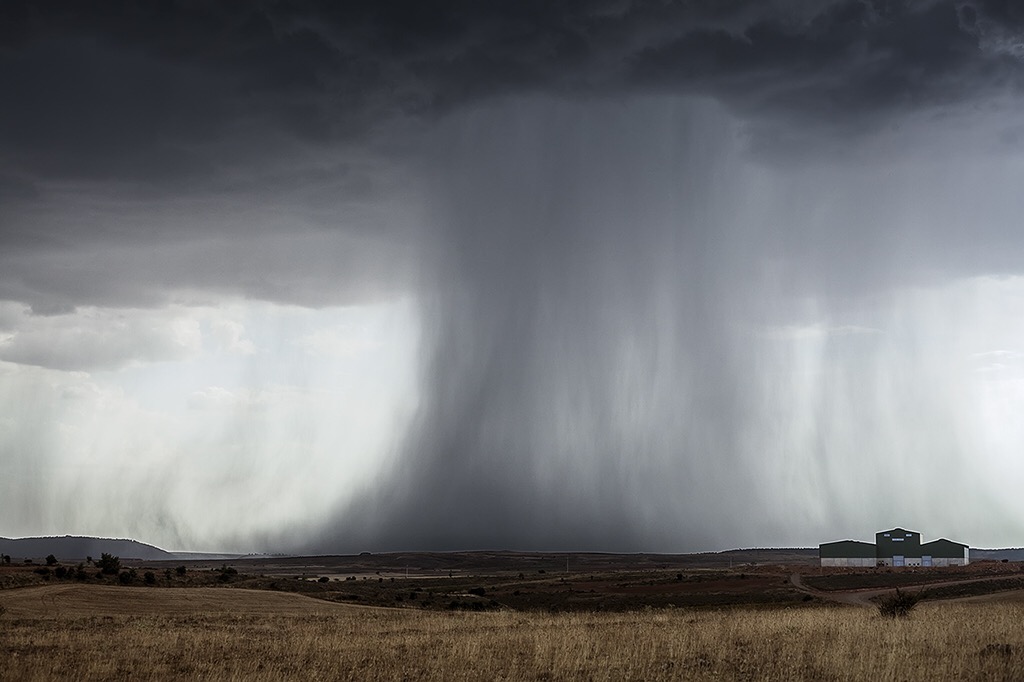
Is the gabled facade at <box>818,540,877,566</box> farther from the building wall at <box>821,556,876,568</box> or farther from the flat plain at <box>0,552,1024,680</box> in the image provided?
the flat plain at <box>0,552,1024,680</box>

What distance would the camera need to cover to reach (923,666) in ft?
70.1

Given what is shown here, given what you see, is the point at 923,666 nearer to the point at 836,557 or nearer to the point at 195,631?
the point at 195,631

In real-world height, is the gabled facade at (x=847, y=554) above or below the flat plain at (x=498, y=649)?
below

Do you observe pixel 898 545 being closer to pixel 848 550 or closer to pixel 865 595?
pixel 848 550

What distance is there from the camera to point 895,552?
172750 millimetres

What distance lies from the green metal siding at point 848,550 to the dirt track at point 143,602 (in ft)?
429

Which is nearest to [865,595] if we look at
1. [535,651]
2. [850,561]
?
[535,651]

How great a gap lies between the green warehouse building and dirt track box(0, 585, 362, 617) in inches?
5141

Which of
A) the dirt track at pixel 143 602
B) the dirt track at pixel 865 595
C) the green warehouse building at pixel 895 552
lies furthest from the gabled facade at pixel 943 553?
the dirt track at pixel 143 602

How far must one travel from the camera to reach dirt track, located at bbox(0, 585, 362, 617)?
1975 inches

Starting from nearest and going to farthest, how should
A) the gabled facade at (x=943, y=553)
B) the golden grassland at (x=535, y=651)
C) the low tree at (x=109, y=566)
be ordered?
the golden grassland at (x=535, y=651), the low tree at (x=109, y=566), the gabled facade at (x=943, y=553)

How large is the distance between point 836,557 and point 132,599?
14312 cm

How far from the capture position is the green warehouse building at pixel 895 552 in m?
169

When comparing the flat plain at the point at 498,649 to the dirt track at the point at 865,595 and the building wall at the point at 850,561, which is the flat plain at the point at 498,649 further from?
the building wall at the point at 850,561
